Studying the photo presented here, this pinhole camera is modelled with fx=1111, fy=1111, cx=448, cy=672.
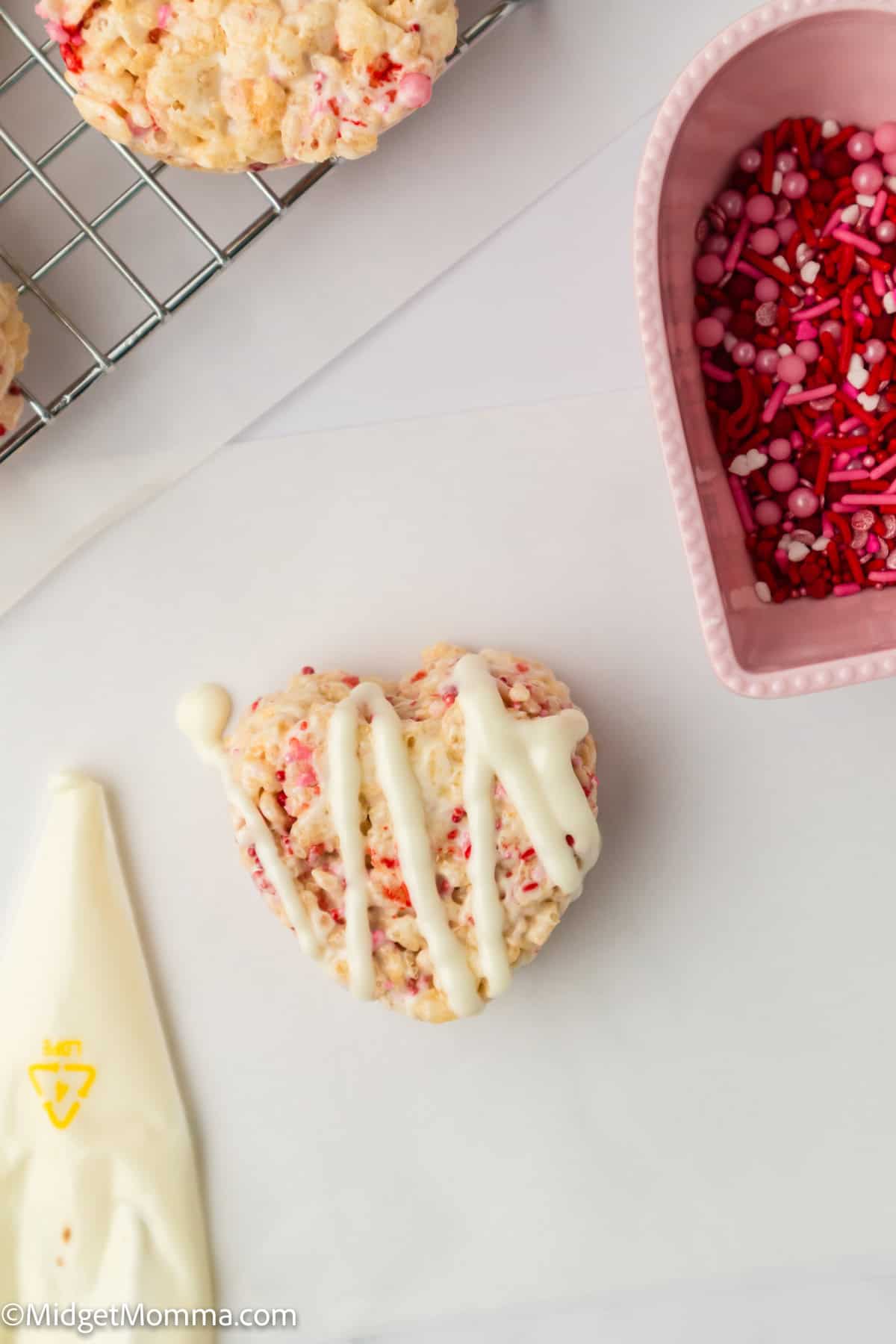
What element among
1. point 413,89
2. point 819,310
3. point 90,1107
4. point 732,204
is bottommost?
point 90,1107

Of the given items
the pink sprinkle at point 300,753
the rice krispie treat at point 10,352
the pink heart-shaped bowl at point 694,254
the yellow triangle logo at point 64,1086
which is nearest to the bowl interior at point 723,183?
the pink heart-shaped bowl at point 694,254

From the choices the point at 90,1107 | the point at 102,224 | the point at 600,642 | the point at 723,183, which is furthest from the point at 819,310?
the point at 90,1107

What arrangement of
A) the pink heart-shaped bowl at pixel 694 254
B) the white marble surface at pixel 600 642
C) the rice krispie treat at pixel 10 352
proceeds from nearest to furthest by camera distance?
the pink heart-shaped bowl at pixel 694 254
the rice krispie treat at pixel 10 352
the white marble surface at pixel 600 642

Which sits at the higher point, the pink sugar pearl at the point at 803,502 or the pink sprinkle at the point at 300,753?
the pink sprinkle at the point at 300,753

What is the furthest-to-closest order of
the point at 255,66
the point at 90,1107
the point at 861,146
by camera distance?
the point at 90,1107 < the point at 861,146 < the point at 255,66

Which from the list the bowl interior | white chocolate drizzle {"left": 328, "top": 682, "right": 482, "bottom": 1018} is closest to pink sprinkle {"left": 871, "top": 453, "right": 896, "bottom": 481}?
the bowl interior

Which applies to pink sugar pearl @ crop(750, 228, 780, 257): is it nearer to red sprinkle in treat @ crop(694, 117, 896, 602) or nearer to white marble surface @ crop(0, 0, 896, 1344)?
red sprinkle in treat @ crop(694, 117, 896, 602)

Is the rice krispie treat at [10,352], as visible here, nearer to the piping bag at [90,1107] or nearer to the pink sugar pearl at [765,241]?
the piping bag at [90,1107]

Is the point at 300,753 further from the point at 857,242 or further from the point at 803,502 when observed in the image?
the point at 857,242

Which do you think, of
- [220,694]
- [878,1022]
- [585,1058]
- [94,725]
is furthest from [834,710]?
[94,725]

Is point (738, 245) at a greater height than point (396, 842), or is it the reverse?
point (738, 245)
